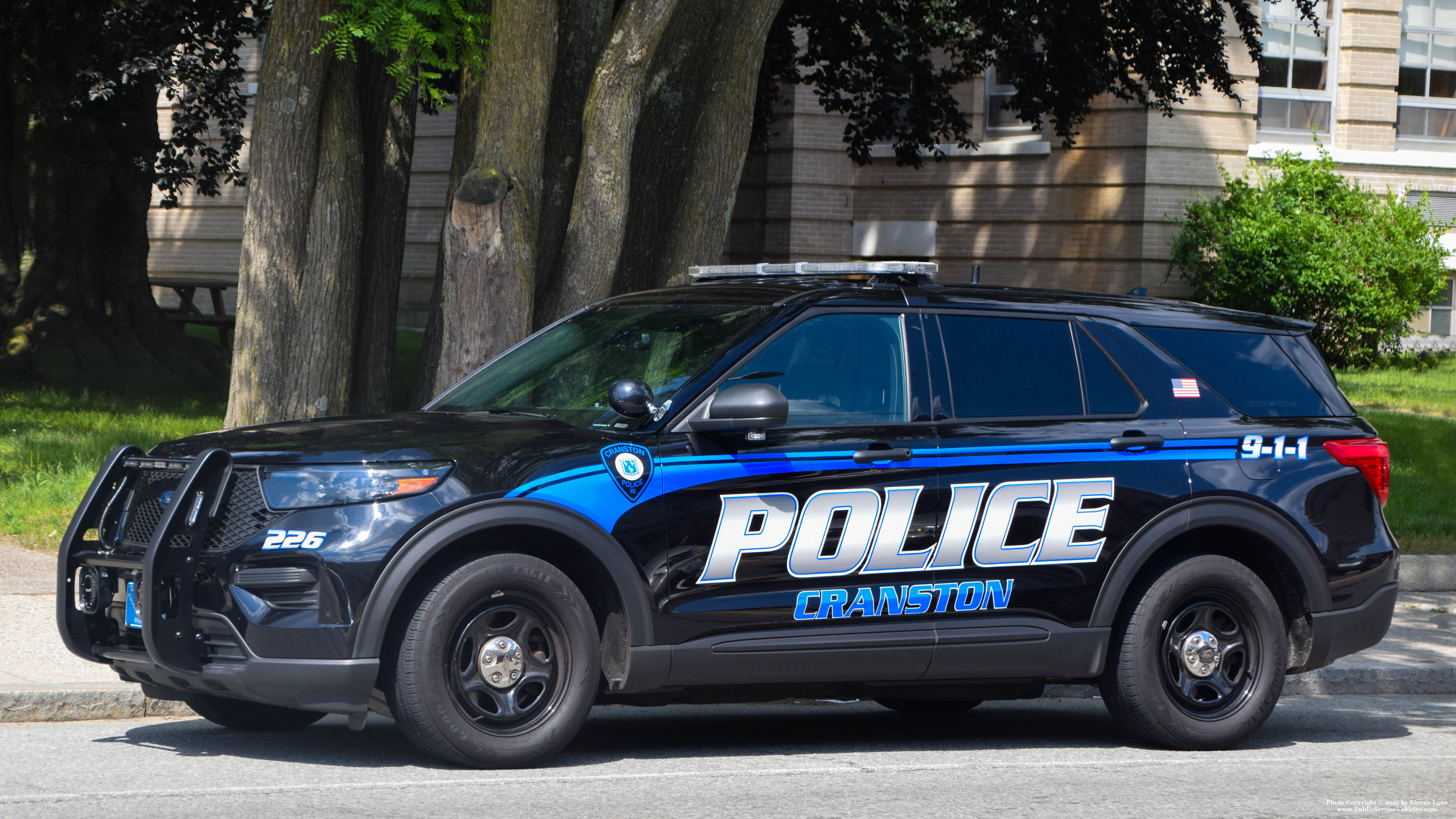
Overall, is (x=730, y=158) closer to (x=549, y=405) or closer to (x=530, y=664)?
(x=549, y=405)

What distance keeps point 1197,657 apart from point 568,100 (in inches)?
256

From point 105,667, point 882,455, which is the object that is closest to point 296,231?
point 105,667

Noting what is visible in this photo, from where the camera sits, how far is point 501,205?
9.18 meters

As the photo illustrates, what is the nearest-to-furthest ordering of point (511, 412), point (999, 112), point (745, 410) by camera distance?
point (745, 410) → point (511, 412) → point (999, 112)

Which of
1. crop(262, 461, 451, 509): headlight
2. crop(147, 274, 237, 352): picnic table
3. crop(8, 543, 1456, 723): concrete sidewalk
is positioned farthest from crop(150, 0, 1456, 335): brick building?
crop(262, 461, 451, 509): headlight

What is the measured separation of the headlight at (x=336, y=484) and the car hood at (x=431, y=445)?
0.03 metres

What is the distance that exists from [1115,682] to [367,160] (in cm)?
761

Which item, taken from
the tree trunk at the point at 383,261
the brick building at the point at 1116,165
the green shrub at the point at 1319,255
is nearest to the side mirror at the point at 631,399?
the tree trunk at the point at 383,261

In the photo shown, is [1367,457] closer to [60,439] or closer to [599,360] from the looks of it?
[599,360]

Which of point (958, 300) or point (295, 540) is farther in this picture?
point (958, 300)

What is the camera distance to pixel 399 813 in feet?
16.4

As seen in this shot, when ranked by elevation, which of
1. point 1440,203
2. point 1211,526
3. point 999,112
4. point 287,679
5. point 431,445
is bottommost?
point 287,679

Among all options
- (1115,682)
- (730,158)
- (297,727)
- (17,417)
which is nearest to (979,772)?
(1115,682)

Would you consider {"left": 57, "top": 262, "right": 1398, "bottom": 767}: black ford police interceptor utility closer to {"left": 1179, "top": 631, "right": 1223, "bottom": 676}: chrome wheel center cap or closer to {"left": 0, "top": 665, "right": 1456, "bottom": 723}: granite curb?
{"left": 1179, "top": 631, "right": 1223, "bottom": 676}: chrome wheel center cap
